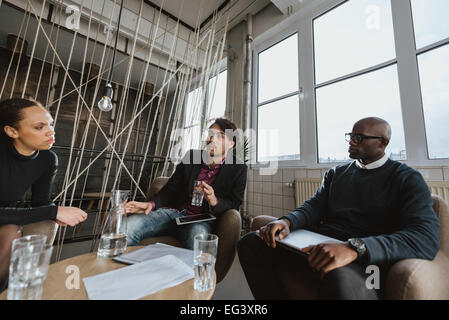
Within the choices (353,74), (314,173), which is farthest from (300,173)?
(353,74)

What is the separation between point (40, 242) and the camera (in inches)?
22.0

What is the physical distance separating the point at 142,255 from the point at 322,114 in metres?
2.40

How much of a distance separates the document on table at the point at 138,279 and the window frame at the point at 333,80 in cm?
198

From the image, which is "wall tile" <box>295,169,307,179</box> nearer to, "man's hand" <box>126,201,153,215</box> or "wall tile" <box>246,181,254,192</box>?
"wall tile" <box>246,181,254,192</box>

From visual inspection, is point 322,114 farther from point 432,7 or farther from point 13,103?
point 13,103

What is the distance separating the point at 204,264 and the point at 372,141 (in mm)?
1122

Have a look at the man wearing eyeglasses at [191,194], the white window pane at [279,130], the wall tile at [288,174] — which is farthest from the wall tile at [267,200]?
the man wearing eyeglasses at [191,194]

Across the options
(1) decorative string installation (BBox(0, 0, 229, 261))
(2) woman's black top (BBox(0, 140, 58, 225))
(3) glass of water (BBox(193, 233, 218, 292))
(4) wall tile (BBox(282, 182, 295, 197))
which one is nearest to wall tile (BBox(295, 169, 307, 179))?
(4) wall tile (BBox(282, 182, 295, 197))

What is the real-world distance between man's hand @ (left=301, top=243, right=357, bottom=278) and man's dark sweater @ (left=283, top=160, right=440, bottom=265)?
7cm

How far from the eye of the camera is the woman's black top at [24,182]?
92 centimetres

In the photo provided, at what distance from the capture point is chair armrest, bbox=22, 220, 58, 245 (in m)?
0.94

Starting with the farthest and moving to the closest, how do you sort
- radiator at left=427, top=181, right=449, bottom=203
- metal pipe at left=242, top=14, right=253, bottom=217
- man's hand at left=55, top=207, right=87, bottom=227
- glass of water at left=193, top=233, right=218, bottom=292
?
metal pipe at left=242, top=14, right=253, bottom=217 < radiator at left=427, top=181, right=449, bottom=203 < man's hand at left=55, top=207, right=87, bottom=227 < glass of water at left=193, top=233, right=218, bottom=292

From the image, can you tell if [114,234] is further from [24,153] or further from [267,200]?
[267,200]

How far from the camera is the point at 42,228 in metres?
0.96
